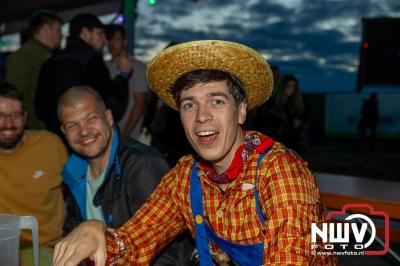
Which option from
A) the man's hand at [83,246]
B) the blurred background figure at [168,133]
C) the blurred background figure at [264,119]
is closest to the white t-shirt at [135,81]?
the blurred background figure at [168,133]

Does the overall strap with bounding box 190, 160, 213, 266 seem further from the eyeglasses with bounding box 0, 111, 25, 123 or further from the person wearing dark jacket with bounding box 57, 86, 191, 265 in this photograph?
the eyeglasses with bounding box 0, 111, 25, 123

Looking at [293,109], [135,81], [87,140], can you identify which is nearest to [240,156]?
[87,140]

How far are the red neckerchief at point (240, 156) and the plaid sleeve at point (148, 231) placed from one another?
8.8 inches

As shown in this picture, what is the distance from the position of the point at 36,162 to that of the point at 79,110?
530 millimetres

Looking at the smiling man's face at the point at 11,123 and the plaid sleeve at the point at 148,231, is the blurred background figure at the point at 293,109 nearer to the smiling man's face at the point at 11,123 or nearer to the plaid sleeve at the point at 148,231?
the smiling man's face at the point at 11,123

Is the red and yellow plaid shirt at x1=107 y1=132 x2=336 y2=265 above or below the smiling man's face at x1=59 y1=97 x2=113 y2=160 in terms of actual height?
below

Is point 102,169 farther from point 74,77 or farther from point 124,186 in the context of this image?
point 74,77

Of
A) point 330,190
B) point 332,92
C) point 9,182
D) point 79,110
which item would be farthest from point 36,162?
point 332,92

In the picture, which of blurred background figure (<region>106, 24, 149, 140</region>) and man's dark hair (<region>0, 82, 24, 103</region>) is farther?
blurred background figure (<region>106, 24, 149, 140</region>)

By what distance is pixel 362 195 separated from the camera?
2.83m

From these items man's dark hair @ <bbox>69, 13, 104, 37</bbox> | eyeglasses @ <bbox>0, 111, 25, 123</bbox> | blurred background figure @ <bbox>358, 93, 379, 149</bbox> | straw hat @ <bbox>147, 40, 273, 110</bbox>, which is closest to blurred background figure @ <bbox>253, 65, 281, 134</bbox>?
man's dark hair @ <bbox>69, 13, 104, 37</bbox>

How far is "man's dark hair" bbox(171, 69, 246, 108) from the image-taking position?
1.78m

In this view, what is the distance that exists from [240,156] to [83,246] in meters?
0.64

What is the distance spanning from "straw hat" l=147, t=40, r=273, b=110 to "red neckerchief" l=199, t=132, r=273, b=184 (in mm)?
229
